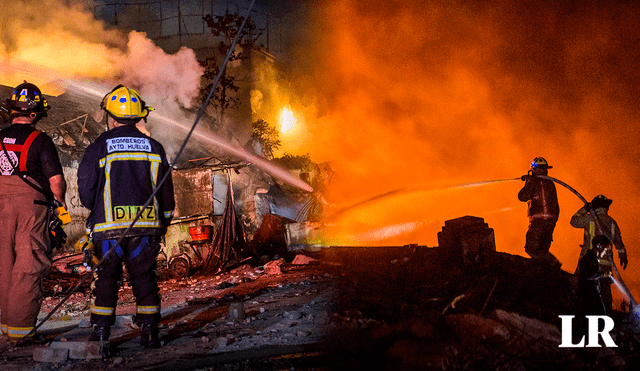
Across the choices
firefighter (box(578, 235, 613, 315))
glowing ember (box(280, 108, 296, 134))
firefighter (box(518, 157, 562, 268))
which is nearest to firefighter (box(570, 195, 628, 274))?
firefighter (box(578, 235, 613, 315))

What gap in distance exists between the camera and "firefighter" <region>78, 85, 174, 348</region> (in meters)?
3.60

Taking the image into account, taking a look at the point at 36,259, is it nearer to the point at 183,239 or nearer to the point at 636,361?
the point at 636,361

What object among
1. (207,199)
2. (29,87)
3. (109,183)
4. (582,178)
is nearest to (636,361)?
(109,183)

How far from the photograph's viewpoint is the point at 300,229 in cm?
1438

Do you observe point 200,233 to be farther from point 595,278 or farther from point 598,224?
point 595,278

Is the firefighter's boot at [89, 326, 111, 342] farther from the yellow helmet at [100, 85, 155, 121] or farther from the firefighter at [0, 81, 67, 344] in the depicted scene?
the yellow helmet at [100, 85, 155, 121]

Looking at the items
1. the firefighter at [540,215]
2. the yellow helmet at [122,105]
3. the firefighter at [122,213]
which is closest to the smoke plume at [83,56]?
the yellow helmet at [122,105]

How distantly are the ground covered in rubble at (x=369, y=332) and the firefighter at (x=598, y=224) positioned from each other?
0.72m

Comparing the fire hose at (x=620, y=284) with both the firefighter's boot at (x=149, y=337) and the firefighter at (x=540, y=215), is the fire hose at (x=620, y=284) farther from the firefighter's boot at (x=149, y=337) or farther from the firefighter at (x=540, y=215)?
the firefighter's boot at (x=149, y=337)

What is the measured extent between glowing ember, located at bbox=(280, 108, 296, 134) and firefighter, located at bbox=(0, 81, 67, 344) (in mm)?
31104

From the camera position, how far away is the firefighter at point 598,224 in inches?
233

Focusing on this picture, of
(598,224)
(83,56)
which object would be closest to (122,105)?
(598,224)

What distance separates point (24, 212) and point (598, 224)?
241 inches

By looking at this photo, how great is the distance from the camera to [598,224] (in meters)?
5.91
